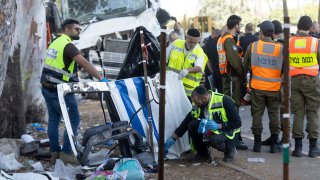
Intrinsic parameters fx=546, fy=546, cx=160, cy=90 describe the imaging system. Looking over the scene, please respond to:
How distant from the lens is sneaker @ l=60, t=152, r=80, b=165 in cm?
664

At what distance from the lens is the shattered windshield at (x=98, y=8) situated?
44.5 feet

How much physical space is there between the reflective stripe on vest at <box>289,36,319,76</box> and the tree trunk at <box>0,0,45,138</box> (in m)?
3.88

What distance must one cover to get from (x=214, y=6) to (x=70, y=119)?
51.6m

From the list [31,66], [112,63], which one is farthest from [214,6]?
[31,66]

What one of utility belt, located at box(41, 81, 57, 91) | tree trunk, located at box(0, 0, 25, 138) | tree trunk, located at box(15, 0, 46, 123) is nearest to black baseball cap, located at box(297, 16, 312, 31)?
utility belt, located at box(41, 81, 57, 91)

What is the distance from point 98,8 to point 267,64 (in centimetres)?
739

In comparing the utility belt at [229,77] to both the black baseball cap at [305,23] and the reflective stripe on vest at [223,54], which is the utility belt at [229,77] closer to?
the reflective stripe on vest at [223,54]

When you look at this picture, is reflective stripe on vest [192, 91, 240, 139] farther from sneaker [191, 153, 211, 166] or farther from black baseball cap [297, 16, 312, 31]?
black baseball cap [297, 16, 312, 31]

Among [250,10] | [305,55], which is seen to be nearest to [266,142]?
[305,55]

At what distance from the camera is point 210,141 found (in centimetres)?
654

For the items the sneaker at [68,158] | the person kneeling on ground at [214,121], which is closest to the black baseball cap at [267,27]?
the person kneeling on ground at [214,121]

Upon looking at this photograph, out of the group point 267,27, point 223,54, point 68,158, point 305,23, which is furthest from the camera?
point 223,54

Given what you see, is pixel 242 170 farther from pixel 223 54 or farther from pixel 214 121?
pixel 223 54

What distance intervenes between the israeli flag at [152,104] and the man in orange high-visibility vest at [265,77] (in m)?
0.93
